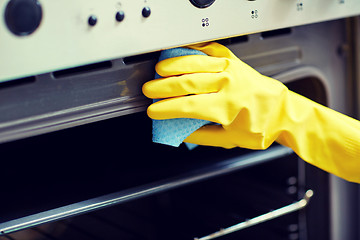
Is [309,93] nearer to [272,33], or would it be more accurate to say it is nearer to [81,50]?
[272,33]

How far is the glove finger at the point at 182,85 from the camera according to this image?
70cm

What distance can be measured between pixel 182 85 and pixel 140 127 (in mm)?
263

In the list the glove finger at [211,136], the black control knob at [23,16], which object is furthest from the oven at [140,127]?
the glove finger at [211,136]

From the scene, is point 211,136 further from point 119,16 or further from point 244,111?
point 119,16

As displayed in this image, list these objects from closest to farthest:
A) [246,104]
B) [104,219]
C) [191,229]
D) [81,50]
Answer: [81,50], [246,104], [104,219], [191,229]

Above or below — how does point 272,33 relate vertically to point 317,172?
above

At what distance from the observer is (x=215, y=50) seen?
0.77m

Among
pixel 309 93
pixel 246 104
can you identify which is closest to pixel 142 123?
pixel 246 104

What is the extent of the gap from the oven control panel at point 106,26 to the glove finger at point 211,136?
0.17 metres

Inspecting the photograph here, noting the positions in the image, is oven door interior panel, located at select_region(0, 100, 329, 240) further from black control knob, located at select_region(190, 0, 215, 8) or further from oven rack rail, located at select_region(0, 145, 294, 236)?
black control knob, located at select_region(190, 0, 215, 8)

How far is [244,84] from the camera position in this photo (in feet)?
2.44

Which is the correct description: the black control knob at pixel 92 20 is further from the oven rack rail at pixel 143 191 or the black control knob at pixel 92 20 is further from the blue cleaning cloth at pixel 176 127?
the oven rack rail at pixel 143 191

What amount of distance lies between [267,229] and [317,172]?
0.69 feet

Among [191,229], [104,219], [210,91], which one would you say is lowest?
[191,229]
